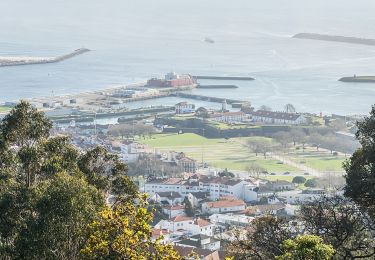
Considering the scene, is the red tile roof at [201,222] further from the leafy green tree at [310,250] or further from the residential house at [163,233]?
the leafy green tree at [310,250]

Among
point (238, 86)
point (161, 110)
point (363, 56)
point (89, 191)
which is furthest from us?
point (363, 56)

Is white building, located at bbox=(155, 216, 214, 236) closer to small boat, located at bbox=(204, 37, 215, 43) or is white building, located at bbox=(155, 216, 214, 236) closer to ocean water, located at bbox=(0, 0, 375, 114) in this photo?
ocean water, located at bbox=(0, 0, 375, 114)

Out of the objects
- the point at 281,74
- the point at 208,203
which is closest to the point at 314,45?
the point at 281,74

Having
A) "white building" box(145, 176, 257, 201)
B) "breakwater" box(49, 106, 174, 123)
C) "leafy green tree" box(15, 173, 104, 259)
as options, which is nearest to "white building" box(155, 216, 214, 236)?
"white building" box(145, 176, 257, 201)

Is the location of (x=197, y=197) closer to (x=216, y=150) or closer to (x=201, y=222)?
(x=201, y=222)

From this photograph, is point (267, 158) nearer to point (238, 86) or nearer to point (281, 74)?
point (238, 86)

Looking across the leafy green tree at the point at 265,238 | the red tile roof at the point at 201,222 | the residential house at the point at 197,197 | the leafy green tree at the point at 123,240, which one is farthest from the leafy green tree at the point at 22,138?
the residential house at the point at 197,197
